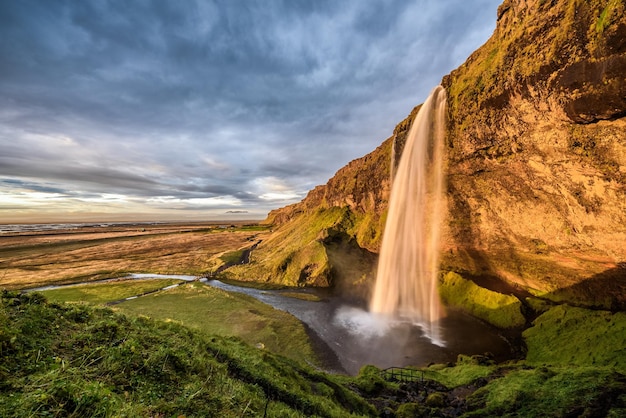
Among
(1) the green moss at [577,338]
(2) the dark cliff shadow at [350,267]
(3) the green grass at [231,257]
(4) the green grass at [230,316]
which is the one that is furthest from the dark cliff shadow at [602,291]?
(3) the green grass at [231,257]

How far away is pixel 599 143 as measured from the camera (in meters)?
17.1

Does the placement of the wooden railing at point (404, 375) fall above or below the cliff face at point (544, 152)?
below

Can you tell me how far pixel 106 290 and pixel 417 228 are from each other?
5018 centimetres

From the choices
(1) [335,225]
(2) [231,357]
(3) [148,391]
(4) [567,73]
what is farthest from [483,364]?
(1) [335,225]

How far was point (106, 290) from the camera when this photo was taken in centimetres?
4228

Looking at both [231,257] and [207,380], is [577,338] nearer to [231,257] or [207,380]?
[207,380]

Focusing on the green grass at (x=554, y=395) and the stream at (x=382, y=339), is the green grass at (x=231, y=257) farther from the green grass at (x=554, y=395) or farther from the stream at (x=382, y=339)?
the green grass at (x=554, y=395)

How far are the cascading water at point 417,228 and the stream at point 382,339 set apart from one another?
117 inches

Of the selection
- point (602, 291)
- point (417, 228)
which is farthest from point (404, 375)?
point (417, 228)

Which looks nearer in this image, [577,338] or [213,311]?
[577,338]

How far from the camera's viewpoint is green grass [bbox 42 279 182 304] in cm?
3762

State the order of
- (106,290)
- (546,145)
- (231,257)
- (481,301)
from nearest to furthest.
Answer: (546,145) < (481,301) < (106,290) < (231,257)

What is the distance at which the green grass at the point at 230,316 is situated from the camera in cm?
Answer: 2317

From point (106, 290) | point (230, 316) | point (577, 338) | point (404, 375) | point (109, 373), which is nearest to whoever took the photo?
point (109, 373)
